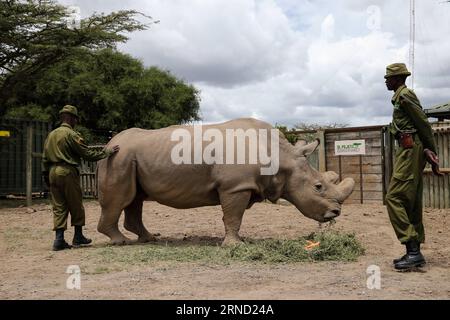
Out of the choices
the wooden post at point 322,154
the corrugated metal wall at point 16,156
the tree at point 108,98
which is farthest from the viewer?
the tree at point 108,98

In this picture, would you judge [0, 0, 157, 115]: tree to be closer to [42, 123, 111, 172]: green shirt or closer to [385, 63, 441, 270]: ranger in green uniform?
[42, 123, 111, 172]: green shirt

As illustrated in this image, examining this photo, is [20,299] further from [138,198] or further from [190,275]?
[138,198]

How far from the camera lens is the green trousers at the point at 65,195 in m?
7.63

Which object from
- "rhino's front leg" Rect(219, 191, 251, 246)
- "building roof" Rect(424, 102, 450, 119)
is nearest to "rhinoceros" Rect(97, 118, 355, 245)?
"rhino's front leg" Rect(219, 191, 251, 246)

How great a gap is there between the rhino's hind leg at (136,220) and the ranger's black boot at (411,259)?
3.92 m

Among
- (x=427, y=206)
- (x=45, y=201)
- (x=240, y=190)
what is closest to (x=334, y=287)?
(x=240, y=190)

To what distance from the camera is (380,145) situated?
12.6m

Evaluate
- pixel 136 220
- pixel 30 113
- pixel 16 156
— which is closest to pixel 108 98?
pixel 30 113

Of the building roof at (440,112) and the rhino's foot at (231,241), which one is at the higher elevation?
the building roof at (440,112)
